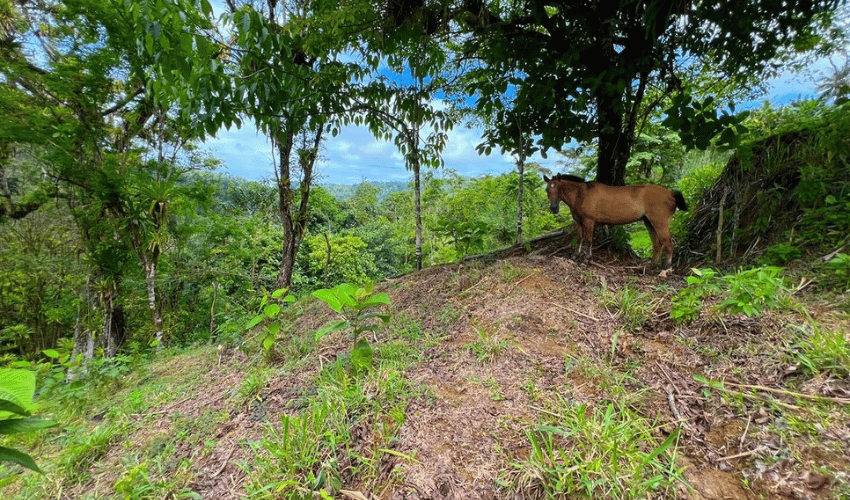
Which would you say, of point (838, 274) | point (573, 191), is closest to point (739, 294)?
point (838, 274)

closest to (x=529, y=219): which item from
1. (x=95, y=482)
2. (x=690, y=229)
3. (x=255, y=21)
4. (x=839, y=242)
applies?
(x=690, y=229)

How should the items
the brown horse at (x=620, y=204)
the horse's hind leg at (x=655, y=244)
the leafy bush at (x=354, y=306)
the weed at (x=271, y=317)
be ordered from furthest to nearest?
the horse's hind leg at (x=655, y=244), the brown horse at (x=620, y=204), the weed at (x=271, y=317), the leafy bush at (x=354, y=306)

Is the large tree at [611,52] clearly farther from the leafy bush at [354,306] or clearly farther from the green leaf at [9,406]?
the green leaf at [9,406]

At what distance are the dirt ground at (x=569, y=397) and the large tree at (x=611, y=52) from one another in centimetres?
161

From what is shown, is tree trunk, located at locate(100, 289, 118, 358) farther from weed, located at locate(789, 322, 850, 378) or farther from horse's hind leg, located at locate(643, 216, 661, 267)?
weed, located at locate(789, 322, 850, 378)

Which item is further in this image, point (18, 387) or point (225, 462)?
point (225, 462)

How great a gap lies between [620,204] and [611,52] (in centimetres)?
139

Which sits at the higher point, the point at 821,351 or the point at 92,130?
the point at 92,130

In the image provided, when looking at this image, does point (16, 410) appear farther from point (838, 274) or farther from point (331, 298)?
point (838, 274)

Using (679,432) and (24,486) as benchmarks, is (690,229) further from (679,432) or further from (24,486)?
(24,486)

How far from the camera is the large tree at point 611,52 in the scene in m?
2.59

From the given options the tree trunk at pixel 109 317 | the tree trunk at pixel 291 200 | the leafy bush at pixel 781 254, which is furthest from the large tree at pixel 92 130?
the leafy bush at pixel 781 254

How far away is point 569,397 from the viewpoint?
1.59 meters

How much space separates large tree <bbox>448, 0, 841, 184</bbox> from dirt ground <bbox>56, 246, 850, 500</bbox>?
1.61 meters
